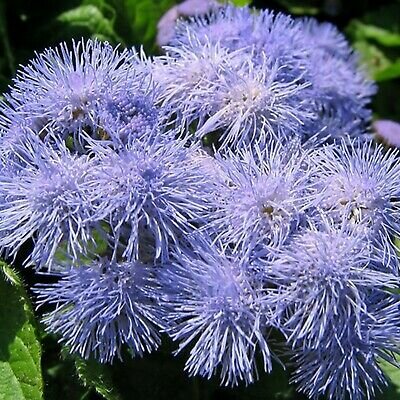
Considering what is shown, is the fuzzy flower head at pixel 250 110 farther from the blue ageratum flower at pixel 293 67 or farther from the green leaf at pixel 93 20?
the green leaf at pixel 93 20

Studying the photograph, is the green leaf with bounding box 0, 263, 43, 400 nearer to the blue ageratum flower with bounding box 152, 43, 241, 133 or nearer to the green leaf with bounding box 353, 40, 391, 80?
the blue ageratum flower with bounding box 152, 43, 241, 133

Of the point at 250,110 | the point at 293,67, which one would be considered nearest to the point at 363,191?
the point at 250,110

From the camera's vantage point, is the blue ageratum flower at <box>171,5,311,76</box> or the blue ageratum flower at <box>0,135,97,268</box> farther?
the blue ageratum flower at <box>171,5,311,76</box>

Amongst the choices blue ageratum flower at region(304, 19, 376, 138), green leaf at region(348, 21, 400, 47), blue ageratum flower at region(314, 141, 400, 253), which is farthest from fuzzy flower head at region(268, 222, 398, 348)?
green leaf at region(348, 21, 400, 47)

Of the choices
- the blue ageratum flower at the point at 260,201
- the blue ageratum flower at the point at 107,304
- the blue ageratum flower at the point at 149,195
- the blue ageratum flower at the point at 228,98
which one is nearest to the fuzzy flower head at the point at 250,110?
the blue ageratum flower at the point at 228,98

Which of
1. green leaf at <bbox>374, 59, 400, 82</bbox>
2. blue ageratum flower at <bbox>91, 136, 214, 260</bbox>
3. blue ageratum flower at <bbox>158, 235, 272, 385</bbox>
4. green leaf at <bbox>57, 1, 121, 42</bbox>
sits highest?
blue ageratum flower at <bbox>91, 136, 214, 260</bbox>

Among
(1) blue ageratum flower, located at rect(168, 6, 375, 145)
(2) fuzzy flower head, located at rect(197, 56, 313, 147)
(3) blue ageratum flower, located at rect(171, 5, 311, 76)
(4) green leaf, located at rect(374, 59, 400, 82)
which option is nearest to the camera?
(2) fuzzy flower head, located at rect(197, 56, 313, 147)

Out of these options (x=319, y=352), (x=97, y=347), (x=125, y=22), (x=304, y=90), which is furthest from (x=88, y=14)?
(x=319, y=352)

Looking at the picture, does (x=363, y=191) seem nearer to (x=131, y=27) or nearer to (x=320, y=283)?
(x=320, y=283)
